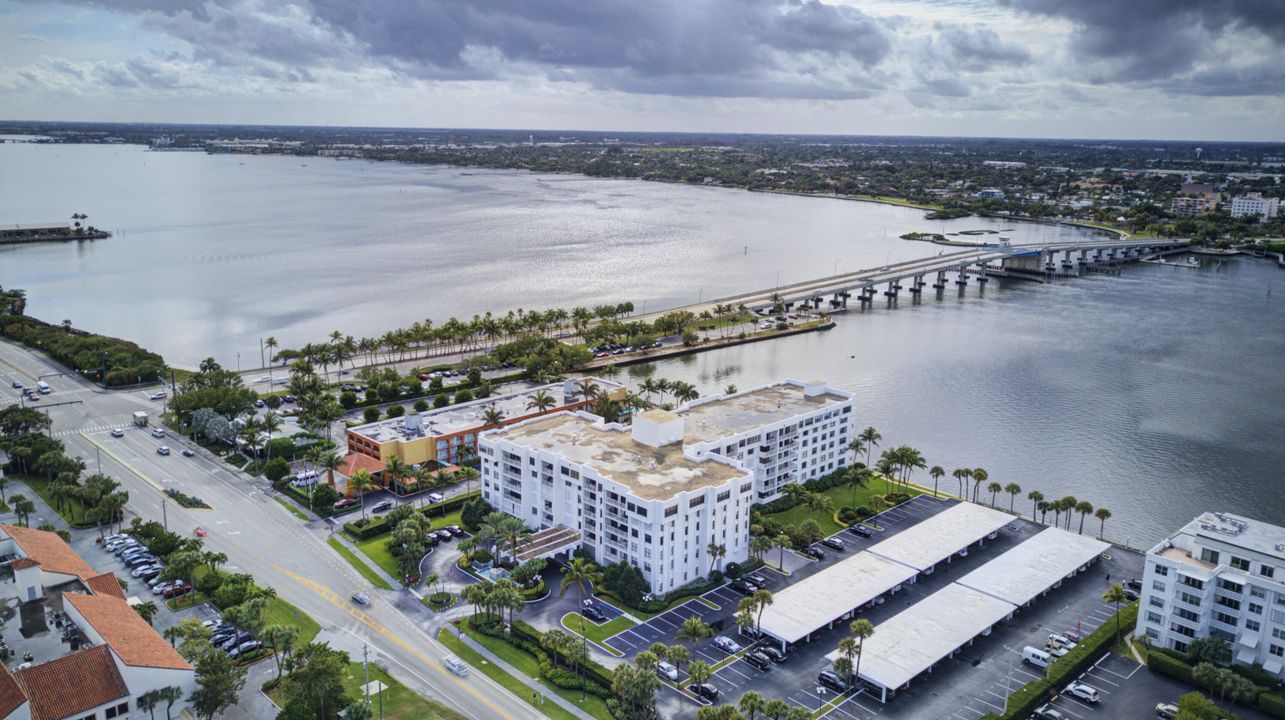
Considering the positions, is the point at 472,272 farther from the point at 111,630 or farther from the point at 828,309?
the point at 111,630

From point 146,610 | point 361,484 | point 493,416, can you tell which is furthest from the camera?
point 493,416

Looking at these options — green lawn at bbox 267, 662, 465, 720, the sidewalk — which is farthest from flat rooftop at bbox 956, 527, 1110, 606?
Answer: green lawn at bbox 267, 662, 465, 720

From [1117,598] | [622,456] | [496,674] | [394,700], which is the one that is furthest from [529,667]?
[1117,598]

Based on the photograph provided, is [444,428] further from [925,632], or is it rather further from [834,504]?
[925,632]

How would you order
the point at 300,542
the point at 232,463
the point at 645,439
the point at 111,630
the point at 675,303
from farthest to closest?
1. the point at 675,303
2. the point at 232,463
3. the point at 645,439
4. the point at 300,542
5. the point at 111,630

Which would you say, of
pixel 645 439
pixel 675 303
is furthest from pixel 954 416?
pixel 675 303

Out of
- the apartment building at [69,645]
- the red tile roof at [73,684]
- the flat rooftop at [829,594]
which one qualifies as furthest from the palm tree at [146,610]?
the flat rooftop at [829,594]

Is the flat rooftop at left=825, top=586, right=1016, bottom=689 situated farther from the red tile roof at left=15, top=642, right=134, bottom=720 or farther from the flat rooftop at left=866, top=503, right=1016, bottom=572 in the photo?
the red tile roof at left=15, top=642, right=134, bottom=720
